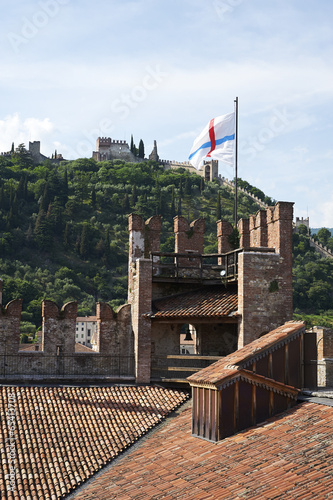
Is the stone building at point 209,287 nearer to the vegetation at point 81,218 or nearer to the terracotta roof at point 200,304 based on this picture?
the terracotta roof at point 200,304

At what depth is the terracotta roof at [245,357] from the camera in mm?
18688

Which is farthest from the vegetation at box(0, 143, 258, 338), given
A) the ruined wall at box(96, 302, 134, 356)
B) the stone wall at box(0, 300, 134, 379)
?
the stone wall at box(0, 300, 134, 379)

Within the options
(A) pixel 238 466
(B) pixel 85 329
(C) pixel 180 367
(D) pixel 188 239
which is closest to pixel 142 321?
(C) pixel 180 367

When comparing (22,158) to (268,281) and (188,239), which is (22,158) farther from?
(268,281)

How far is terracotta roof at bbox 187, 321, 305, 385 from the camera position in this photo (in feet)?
61.3

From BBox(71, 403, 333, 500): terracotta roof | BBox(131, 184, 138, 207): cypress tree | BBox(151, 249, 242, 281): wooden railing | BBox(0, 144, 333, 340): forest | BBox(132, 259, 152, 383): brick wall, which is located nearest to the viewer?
BBox(71, 403, 333, 500): terracotta roof

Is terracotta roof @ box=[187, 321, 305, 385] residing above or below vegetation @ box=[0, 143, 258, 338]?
below

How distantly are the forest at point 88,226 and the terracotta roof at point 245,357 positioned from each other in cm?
7033

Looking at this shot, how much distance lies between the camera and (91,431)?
21.2 m

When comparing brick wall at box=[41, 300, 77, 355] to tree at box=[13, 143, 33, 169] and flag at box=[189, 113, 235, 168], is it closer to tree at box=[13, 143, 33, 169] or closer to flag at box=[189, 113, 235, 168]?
flag at box=[189, 113, 235, 168]

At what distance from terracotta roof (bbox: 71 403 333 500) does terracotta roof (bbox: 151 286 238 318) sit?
17.0 feet

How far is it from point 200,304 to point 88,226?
12124 centimetres

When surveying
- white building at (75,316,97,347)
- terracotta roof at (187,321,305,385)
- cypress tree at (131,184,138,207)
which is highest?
cypress tree at (131,184,138,207)

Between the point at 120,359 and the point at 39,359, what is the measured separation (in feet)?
9.73
